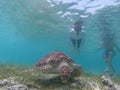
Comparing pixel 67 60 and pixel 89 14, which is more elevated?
pixel 89 14

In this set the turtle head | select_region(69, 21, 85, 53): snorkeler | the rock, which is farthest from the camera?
select_region(69, 21, 85, 53): snorkeler

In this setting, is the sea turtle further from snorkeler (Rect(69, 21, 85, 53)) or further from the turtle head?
snorkeler (Rect(69, 21, 85, 53))

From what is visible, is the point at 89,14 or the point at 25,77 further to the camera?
the point at 89,14

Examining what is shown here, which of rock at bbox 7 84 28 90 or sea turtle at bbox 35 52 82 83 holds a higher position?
sea turtle at bbox 35 52 82 83

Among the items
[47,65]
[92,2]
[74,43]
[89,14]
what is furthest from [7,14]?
[47,65]

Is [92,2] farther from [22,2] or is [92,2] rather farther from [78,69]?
[78,69]

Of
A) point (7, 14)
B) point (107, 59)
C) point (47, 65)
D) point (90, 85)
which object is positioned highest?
point (7, 14)

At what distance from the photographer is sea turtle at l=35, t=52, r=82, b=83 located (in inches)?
327

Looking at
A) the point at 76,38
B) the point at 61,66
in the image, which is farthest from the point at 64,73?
the point at 76,38

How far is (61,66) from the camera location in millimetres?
8516

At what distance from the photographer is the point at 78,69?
28.8ft

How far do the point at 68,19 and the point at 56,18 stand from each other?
1.85 meters

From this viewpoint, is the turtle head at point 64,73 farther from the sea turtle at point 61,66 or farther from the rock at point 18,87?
A: the rock at point 18,87

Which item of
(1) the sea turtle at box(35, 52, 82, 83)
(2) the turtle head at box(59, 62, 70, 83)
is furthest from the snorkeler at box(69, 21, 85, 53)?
(2) the turtle head at box(59, 62, 70, 83)
